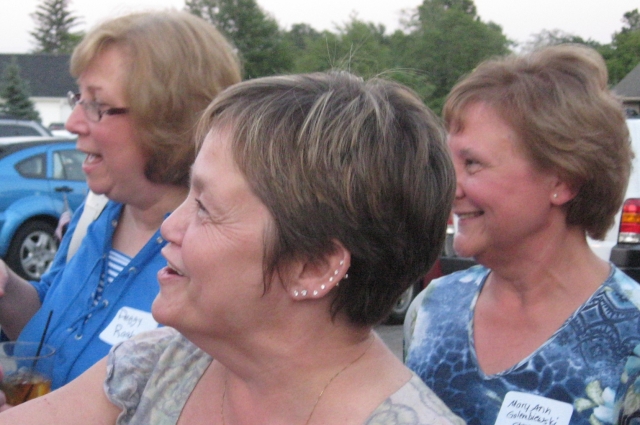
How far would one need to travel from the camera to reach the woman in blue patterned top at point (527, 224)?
1944 mm

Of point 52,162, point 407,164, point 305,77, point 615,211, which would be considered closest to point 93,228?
point 305,77

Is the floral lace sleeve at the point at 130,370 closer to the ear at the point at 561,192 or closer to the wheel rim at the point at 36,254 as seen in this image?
the ear at the point at 561,192

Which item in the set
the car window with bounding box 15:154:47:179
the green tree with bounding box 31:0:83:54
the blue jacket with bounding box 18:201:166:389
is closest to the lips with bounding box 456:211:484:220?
the blue jacket with bounding box 18:201:166:389

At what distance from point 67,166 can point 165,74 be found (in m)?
8.14

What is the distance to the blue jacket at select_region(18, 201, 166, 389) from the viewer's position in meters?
2.19

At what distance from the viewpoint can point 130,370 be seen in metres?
1.60

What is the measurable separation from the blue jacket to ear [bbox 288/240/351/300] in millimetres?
852

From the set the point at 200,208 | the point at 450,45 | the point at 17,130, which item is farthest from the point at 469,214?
the point at 17,130

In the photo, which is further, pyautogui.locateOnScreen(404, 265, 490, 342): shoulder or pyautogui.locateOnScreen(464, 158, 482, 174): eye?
pyautogui.locateOnScreen(404, 265, 490, 342): shoulder

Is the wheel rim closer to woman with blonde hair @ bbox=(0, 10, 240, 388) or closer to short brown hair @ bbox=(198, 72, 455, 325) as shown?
woman with blonde hair @ bbox=(0, 10, 240, 388)

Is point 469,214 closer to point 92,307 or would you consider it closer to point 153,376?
point 153,376

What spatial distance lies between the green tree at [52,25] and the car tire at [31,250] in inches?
3320

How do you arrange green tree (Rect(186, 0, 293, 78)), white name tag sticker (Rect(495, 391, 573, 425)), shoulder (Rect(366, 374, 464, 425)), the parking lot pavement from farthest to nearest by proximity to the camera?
green tree (Rect(186, 0, 293, 78)), the parking lot pavement, white name tag sticker (Rect(495, 391, 573, 425)), shoulder (Rect(366, 374, 464, 425))

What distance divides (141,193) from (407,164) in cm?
126
